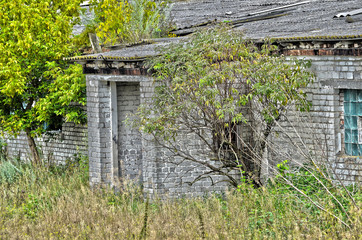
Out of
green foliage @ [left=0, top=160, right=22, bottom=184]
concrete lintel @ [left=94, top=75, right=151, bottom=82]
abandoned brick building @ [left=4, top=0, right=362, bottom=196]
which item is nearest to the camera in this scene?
abandoned brick building @ [left=4, top=0, right=362, bottom=196]

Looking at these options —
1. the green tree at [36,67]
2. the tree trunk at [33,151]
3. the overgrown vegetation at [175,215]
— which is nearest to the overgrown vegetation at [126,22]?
the green tree at [36,67]

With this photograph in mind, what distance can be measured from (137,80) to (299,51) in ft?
10.1

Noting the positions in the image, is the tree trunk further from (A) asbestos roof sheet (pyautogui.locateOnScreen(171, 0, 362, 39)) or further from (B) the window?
(B) the window

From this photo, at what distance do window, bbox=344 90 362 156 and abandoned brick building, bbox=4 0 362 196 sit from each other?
0.05 feet

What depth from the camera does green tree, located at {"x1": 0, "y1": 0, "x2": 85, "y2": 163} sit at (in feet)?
40.8

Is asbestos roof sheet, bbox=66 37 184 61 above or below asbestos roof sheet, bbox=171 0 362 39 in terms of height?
below

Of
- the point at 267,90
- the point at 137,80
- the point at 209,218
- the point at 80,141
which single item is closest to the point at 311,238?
the point at 209,218

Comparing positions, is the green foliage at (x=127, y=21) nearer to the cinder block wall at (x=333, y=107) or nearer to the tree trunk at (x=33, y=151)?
the tree trunk at (x=33, y=151)

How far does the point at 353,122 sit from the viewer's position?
372 inches

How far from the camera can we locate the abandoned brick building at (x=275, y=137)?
937 cm

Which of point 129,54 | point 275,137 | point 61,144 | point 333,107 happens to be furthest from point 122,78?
point 61,144

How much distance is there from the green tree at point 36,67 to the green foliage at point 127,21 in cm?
104

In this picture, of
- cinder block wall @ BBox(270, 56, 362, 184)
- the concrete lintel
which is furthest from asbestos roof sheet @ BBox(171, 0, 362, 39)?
the concrete lintel

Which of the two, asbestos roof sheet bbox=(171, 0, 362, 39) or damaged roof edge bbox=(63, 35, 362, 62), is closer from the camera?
damaged roof edge bbox=(63, 35, 362, 62)
